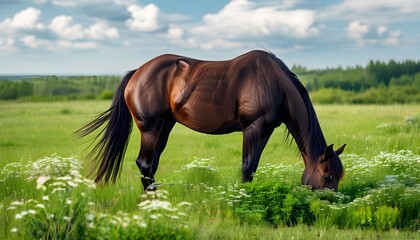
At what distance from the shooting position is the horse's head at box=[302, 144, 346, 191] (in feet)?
27.5

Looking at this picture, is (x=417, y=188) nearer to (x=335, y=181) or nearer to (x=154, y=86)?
(x=335, y=181)

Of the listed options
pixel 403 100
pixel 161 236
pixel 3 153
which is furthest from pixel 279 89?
pixel 403 100

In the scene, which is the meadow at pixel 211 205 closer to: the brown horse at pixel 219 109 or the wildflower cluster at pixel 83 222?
the wildflower cluster at pixel 83 222

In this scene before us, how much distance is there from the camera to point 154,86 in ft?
31.2

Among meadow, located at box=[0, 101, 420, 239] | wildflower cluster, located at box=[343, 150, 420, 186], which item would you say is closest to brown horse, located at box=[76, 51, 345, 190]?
meadow, located at box=[0, 101, 420, 239]

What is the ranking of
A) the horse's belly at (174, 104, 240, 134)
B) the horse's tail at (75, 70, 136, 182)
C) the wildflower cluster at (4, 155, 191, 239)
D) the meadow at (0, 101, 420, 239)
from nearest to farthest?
the wildflower cluster at (4, 155, 191, 239), the meadow at (0, 101, 420, 239), the horse's belly at (174, 104, 240, 134), the horse's tail at (75, 70, 136, 182)

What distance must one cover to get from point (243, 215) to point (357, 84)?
120 feet

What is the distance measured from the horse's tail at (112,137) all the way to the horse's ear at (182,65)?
949 millimetres

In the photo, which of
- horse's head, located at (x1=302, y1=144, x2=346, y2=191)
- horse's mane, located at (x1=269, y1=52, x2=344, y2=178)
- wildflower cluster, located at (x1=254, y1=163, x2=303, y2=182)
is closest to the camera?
horse's head, located at (x1=302, y1=144, x2=346, y2=191)

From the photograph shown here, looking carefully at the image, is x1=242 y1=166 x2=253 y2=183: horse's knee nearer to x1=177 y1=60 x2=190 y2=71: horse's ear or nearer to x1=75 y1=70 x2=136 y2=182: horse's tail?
x1=177 y1=60 x2=190 y2=71: horse's ear

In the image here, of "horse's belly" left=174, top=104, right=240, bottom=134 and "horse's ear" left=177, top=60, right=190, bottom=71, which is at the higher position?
"horse's ear" left=177, top=60, right=190, bottom=71

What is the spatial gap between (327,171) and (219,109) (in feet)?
6.05

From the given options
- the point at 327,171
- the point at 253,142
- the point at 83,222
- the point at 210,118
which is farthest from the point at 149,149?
the point at 83,222

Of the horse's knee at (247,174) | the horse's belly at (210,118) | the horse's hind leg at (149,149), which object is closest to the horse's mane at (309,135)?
the horse's knee at (247,174)
